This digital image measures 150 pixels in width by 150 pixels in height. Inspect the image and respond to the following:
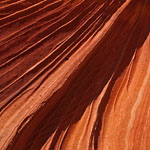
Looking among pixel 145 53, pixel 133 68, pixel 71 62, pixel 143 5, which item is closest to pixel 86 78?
pixel 71 62

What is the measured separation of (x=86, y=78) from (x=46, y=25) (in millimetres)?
760

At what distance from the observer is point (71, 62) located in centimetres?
276

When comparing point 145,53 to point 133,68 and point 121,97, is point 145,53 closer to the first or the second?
point 133,68

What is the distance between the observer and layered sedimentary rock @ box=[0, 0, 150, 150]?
2.45 m

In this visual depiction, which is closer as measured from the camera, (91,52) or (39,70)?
(39,70)

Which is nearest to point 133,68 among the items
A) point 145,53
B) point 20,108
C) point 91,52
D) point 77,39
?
point 145,53

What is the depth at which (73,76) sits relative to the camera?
273 cm

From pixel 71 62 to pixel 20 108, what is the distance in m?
0.75

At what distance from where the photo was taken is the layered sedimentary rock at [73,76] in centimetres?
245

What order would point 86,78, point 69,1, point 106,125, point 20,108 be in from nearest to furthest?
point 20,108 → point 106,125 → point 86,78 → point 69,1

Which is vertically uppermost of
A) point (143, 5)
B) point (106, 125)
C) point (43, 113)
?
point (143, 5)

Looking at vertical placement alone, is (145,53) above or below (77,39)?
below

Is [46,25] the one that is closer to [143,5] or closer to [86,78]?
[86,78]

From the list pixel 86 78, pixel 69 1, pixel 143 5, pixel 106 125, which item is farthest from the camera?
pixel 143 5
